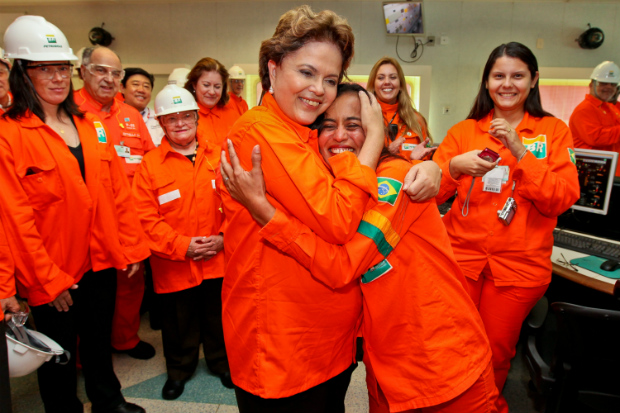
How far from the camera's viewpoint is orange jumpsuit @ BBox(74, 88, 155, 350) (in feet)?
9.70

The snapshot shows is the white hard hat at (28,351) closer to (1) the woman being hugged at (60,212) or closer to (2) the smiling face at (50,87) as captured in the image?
(1) the woman being hugged at (60,212)

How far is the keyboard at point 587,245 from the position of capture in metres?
2.54

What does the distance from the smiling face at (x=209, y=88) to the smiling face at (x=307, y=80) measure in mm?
2329

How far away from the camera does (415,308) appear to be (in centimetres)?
126

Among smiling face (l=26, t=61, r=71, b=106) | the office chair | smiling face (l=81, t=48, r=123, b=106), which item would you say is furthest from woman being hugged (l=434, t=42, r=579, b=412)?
smiling face (l=81, t=48, r=123, b=106)

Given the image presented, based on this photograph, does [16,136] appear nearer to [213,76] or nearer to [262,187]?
[262,187]

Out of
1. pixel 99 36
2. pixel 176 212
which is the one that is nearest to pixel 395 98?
pixel 176 212

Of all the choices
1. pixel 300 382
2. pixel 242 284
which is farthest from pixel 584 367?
pixel 242 284

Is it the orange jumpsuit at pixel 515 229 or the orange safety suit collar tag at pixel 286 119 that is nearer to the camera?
the orange safety suit collar tag at pixel 286 119

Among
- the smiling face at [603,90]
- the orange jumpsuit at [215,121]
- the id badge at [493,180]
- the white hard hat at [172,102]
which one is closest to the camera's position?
the id badge at [493,180]

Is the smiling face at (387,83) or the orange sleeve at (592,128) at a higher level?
the smiling face at (387,83)

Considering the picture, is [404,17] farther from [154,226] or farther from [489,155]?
[154,226]

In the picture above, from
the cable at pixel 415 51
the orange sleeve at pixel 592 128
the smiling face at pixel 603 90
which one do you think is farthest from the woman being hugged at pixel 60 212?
the cable at pixel 415 51

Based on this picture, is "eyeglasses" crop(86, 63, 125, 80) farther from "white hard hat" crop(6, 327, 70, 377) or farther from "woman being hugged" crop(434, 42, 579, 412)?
"woman being hugged" crop(434, 42, 579, 412)
